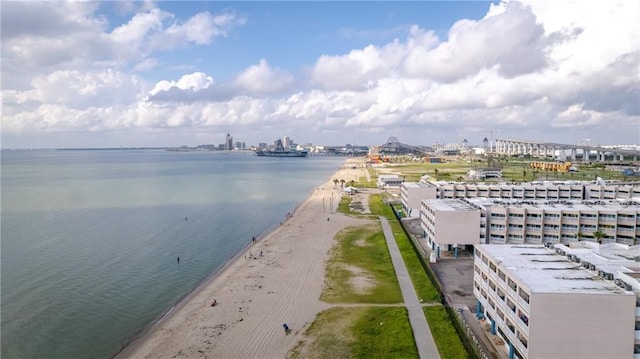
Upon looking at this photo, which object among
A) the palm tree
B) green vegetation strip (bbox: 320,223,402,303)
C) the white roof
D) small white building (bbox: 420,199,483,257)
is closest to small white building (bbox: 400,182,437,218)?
green vegetation strip (bbox: 320,223,402,303)

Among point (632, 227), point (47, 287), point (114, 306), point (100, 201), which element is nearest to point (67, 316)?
point (114, 306)

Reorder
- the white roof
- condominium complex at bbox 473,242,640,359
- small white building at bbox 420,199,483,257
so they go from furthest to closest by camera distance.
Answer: small white building at bbox 420,199,483,257 → the white roof → condominium complex at bbox 473,242,640,359

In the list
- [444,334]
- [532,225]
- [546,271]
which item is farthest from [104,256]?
[532,225]

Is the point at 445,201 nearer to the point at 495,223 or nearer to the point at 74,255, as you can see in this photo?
the point at 495,223

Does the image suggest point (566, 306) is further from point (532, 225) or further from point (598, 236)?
point (598, 236)

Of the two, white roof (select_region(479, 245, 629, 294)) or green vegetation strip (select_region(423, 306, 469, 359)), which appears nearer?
white roof (select_region(479, 245, 629, 294))

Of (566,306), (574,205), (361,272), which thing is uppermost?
(574,205)

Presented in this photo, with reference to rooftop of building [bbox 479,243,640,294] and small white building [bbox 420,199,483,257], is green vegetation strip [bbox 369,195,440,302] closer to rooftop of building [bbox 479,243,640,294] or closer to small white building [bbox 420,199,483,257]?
small white building [bbox 420,199,483,257]
